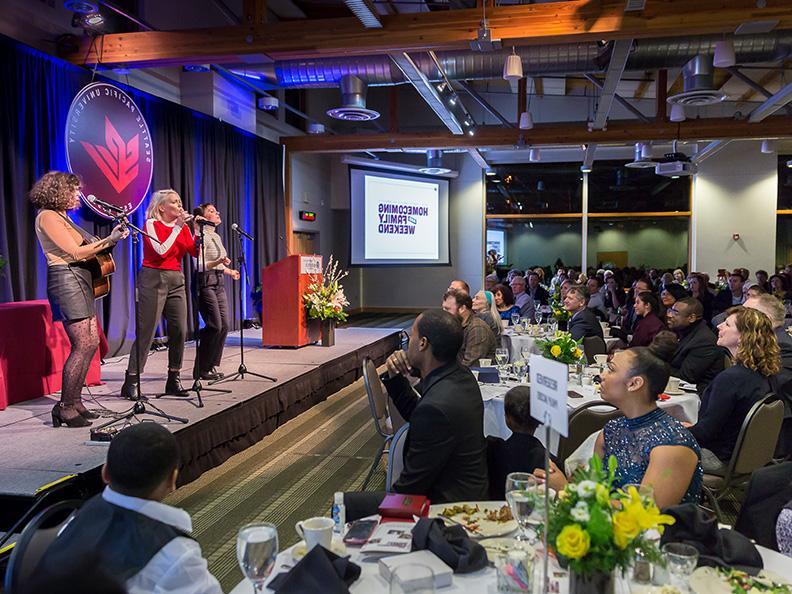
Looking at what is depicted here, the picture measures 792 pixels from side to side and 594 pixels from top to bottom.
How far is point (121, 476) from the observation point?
1.42 meters

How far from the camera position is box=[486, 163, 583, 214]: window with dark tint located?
15.8m

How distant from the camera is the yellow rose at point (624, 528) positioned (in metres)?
1.15

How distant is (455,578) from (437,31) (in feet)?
18.7

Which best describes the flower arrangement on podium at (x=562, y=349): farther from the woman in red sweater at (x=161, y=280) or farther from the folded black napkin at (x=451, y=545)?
the woman in red sweater at (x=161, y=280)

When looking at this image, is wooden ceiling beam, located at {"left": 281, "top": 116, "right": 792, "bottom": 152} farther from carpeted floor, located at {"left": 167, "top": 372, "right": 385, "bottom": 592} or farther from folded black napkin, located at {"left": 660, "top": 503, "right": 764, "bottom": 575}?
folded black napkin, located at {"left": 660, "top": 503, "right": 764, "bottom": 575}

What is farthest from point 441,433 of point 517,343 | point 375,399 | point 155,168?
point 155,168

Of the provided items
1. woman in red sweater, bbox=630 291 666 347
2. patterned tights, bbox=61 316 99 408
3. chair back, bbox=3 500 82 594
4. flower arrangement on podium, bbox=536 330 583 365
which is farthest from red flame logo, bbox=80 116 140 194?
chair back, bbox=3 500 82 594

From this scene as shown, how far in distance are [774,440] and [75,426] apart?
4.11m

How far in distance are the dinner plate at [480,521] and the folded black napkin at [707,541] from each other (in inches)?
16.4

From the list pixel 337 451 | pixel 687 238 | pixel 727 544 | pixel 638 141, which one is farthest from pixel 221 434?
pixel 687 238

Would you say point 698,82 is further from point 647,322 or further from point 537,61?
point 647,322

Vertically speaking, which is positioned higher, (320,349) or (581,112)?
(581,112)

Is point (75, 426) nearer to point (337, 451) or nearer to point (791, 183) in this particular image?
point (337, 451)

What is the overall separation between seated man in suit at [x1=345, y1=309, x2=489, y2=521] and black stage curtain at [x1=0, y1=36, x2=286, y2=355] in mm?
3706
